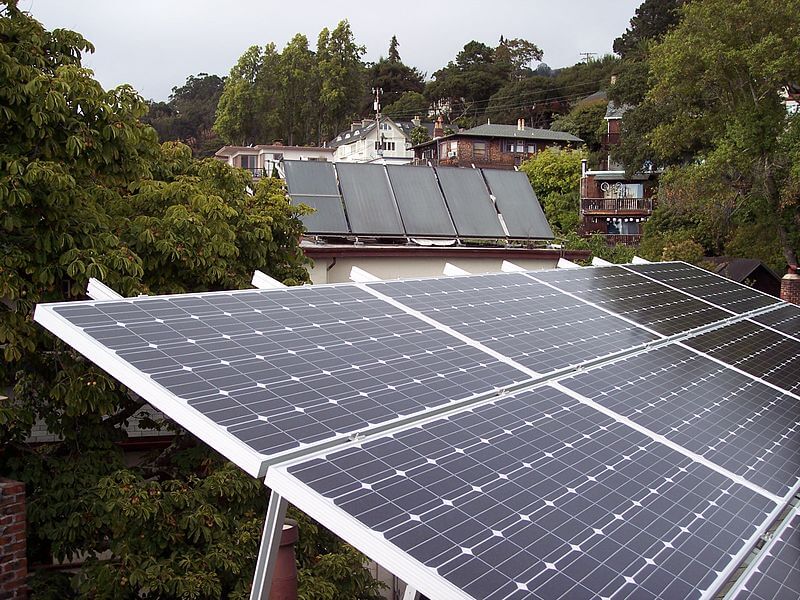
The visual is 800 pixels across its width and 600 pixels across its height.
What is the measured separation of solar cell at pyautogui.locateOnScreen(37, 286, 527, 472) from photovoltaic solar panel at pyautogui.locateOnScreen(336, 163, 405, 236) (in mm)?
12498

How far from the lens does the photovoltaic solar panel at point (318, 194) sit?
20.2 m

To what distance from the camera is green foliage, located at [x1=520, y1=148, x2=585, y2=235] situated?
78.7 m

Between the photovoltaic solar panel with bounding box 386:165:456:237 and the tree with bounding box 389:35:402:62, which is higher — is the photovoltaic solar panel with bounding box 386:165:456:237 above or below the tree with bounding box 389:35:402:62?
below

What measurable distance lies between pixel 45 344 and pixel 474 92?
123587mm

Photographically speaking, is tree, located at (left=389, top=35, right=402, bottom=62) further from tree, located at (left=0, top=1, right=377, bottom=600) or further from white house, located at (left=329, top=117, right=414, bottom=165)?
tree, located at (left=0, top=1, right=377, bottom=600)

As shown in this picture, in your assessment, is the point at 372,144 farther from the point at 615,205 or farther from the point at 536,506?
the point at 536,506

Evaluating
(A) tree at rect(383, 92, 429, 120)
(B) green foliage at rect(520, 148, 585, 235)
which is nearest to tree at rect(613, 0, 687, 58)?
(B) green foliage at rect(520, 148, 585, 235)

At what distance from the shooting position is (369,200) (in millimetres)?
21797

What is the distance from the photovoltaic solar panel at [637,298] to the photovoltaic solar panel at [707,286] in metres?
0.86

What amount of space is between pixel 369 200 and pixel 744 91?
2456 cm

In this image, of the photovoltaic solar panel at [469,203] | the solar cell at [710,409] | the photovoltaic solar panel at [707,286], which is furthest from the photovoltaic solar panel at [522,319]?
the photovoltaic solar panel at [469,203]

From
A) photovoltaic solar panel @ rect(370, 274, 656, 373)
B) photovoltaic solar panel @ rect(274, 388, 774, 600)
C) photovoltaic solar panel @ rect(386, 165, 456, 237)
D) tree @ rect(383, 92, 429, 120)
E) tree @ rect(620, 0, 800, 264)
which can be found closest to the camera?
photovoltaic solar panel @ rect(274, 388, 774, 600)

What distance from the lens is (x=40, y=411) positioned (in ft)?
33.7

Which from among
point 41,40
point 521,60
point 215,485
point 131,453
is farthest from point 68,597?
point 521,60
